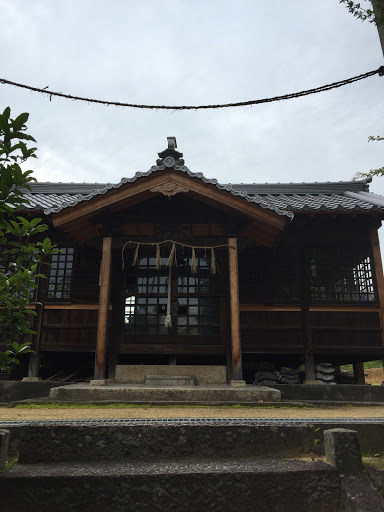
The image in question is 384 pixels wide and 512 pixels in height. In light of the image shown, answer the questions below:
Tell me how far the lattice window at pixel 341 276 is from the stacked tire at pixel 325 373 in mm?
1830

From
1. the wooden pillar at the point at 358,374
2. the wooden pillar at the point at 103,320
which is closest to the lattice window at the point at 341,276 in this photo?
the wooden pillar at the point at 358,374

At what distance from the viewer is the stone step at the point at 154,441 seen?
3.08 metres

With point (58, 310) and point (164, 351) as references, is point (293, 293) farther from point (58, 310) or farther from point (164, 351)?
point (58, 310)

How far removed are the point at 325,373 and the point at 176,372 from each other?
4.11 m

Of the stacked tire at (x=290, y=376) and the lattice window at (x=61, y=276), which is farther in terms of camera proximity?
the lattice window at (x=61, y=276)

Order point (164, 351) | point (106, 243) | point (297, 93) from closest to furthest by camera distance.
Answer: point (297, 93), point (106, 243), point (164, 351)

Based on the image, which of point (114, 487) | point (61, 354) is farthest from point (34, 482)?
point (61, 354)

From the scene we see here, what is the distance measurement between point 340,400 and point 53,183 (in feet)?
46.1

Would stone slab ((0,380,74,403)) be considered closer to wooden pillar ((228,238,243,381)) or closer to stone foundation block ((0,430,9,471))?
wooden pillar ((228,238,243,381))

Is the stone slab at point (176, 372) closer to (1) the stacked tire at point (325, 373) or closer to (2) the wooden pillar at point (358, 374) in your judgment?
(1) the stacked tire at point (325, 373)

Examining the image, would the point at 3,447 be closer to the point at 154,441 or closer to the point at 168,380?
the point at 154,441

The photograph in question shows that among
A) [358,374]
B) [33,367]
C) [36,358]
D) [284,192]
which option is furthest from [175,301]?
[284,192]

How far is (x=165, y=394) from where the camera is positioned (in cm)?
779

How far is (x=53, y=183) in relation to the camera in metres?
17.0
